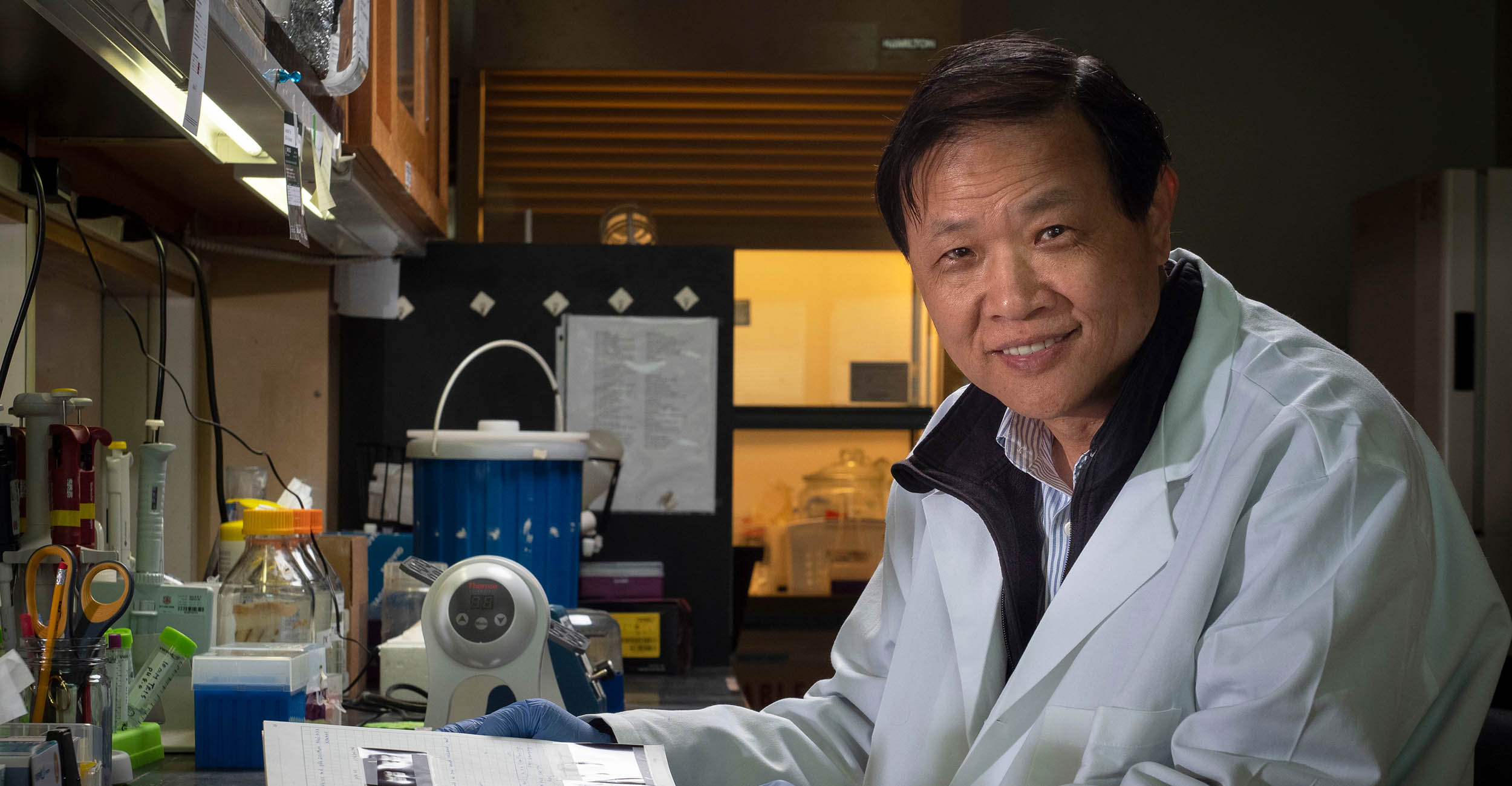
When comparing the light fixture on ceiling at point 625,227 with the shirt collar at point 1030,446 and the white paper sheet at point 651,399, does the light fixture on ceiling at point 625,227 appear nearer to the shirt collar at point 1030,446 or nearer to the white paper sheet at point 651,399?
the white paper sheet at point 651,399

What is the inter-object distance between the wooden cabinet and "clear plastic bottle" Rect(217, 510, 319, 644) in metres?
0.58

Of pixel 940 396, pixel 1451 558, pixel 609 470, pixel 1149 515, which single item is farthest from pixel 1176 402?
pixel 940 396

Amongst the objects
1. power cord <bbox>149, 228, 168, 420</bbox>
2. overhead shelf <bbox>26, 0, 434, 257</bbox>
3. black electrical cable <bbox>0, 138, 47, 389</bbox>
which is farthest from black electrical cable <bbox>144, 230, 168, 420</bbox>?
black electrical cable <bbox>0, 138, 47, 389</bbox>

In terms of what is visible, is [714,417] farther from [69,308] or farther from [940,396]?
[940,396]

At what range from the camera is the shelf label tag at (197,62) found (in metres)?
0.95

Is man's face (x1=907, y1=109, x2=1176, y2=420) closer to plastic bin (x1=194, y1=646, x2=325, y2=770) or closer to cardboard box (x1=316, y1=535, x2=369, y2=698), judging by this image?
plastic bin (x1=194, y1=646, x2=325, y2=770)

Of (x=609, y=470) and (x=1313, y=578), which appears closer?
(x=1313, y=578)

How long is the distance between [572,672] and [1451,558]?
1.03m

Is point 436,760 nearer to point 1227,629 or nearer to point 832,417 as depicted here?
point 1227,629

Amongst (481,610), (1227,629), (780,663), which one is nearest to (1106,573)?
(1227,629)

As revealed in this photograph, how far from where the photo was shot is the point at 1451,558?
92 centimetres

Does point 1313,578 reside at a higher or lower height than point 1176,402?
lower

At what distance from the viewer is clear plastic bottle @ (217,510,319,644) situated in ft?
4.92

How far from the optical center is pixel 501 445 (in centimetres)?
202
